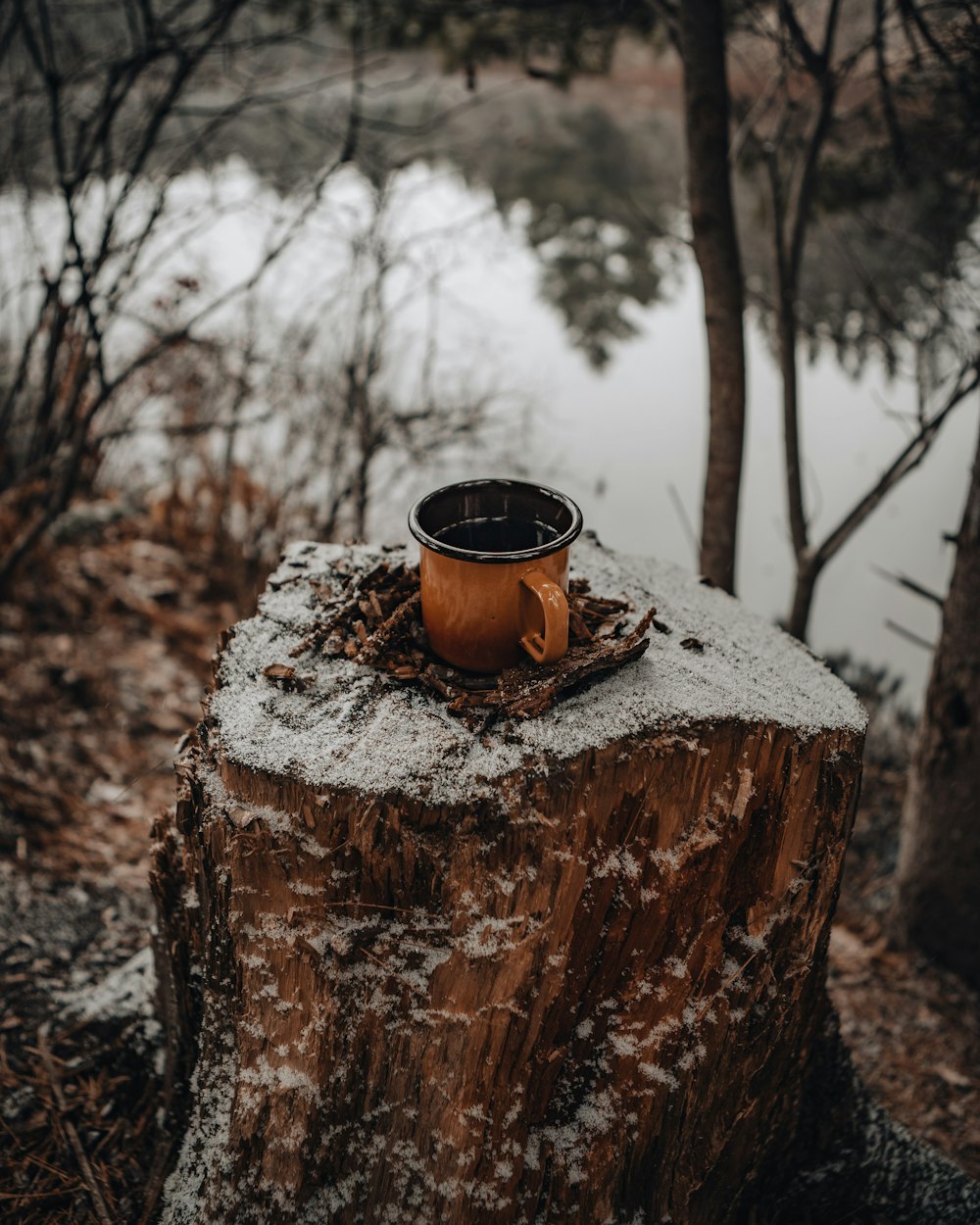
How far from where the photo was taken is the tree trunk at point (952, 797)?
8.90 feet

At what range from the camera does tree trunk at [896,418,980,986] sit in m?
2.71

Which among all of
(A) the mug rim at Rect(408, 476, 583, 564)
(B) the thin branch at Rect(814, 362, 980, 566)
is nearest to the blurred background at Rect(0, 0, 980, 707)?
(B) the thin branch at Rect(814, 362, 980, 566)

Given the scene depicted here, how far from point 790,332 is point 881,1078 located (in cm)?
258

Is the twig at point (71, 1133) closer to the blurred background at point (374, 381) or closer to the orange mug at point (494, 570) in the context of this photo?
the blurred background at point (374, 381)

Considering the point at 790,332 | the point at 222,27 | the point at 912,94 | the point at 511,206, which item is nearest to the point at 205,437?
the point at 222,27

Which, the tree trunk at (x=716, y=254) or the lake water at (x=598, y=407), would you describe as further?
the lake water at (x=598, y=407)

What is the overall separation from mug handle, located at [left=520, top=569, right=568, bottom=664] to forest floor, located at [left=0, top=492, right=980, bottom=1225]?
92cm

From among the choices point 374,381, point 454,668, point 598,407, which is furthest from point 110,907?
point 598,407

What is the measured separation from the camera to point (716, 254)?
284cm

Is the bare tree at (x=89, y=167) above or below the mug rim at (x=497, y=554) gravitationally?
above

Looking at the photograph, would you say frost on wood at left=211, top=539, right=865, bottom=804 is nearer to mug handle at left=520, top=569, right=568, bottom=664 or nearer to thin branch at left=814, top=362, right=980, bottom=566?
mug handle at left=520, top=569, right=568, bottom=664

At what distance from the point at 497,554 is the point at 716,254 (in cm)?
194

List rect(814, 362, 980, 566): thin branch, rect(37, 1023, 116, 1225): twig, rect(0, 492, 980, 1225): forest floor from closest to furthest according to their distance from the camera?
rect(37, 1023, 116, 1225): twig, rect(0, 492, 980, 1225): forest floor, rect(814, 362, 980, 566): thin branch

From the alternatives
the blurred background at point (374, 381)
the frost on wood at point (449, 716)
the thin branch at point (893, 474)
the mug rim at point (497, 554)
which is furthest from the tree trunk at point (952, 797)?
the mug rim at point (497, 554)
